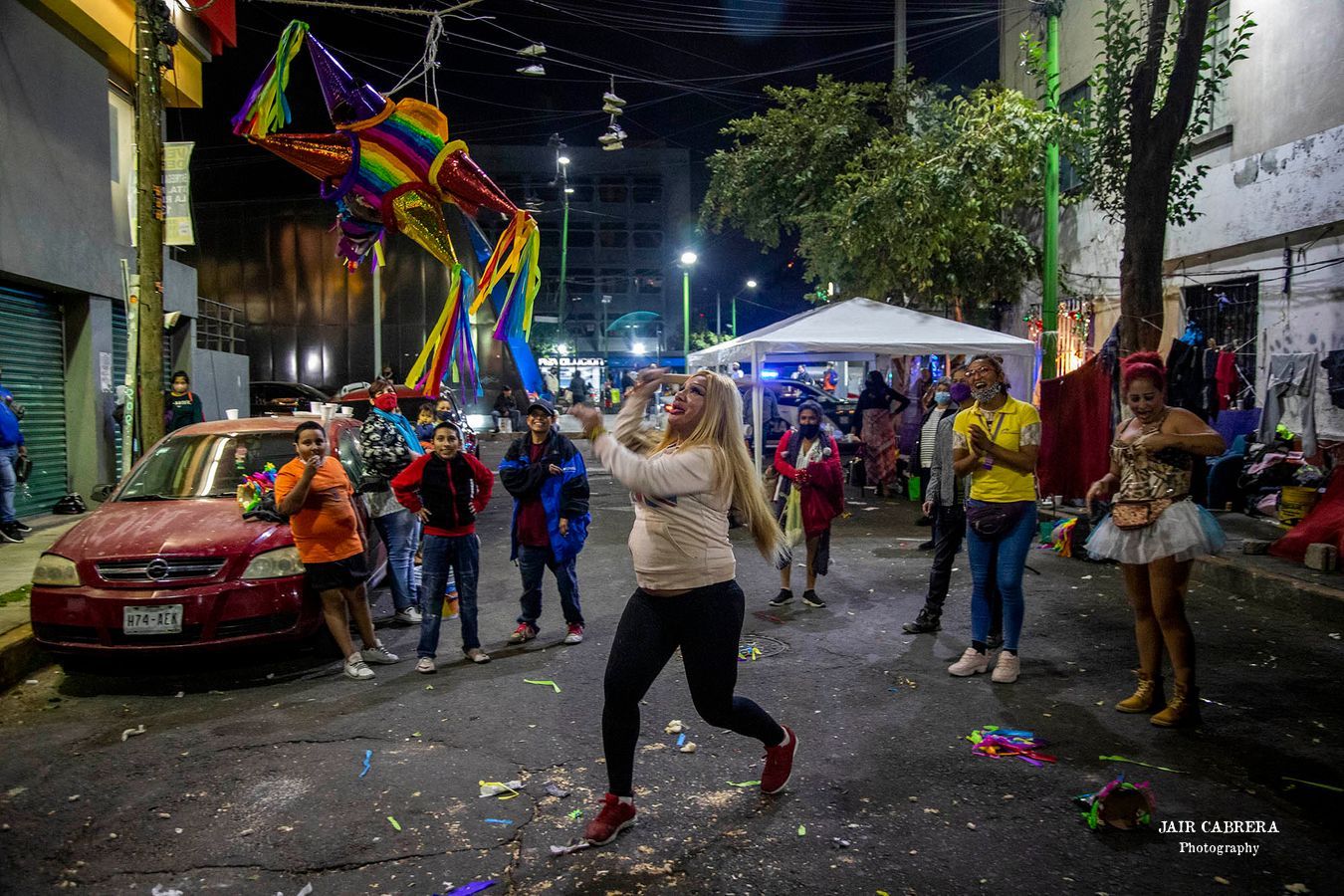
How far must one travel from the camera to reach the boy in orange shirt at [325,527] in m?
5.44

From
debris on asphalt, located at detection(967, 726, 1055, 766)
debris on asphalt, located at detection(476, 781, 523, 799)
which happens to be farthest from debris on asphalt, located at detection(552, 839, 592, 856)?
debris on asphalt, located at detection(967, 726, 1055, 766)

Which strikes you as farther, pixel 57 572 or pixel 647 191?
pixel 647 191

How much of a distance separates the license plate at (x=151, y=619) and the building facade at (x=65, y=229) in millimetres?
7373

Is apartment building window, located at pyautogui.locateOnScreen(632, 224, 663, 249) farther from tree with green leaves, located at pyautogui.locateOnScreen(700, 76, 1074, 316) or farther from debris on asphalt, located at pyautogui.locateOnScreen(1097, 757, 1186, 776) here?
debris on asphalt, located at pyautogui.locateOnScreen(1097, 757, 1186, 776)

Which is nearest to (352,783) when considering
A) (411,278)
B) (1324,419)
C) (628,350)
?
Answer: (1324,419)

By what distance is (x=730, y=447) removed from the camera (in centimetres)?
350

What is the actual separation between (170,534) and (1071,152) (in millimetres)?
13440

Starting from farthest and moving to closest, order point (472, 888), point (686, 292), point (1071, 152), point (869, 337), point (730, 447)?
point (686, 292)
point (1071, 152)
point (869, 337)
point (730, 447)
point (472, 888)

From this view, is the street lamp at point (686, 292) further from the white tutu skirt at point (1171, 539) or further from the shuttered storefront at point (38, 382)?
the white tutu skirt at point (1171, 539)

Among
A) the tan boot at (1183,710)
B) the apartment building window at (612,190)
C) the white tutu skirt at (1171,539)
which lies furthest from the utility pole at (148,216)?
the apartment building window at (612,190)

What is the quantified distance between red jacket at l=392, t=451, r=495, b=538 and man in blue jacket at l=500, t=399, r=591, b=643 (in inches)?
16.8

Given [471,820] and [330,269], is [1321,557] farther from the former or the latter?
[330,269]

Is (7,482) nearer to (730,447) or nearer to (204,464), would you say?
(204,464)

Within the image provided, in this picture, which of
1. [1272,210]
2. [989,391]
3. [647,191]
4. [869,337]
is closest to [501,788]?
[989,391]
